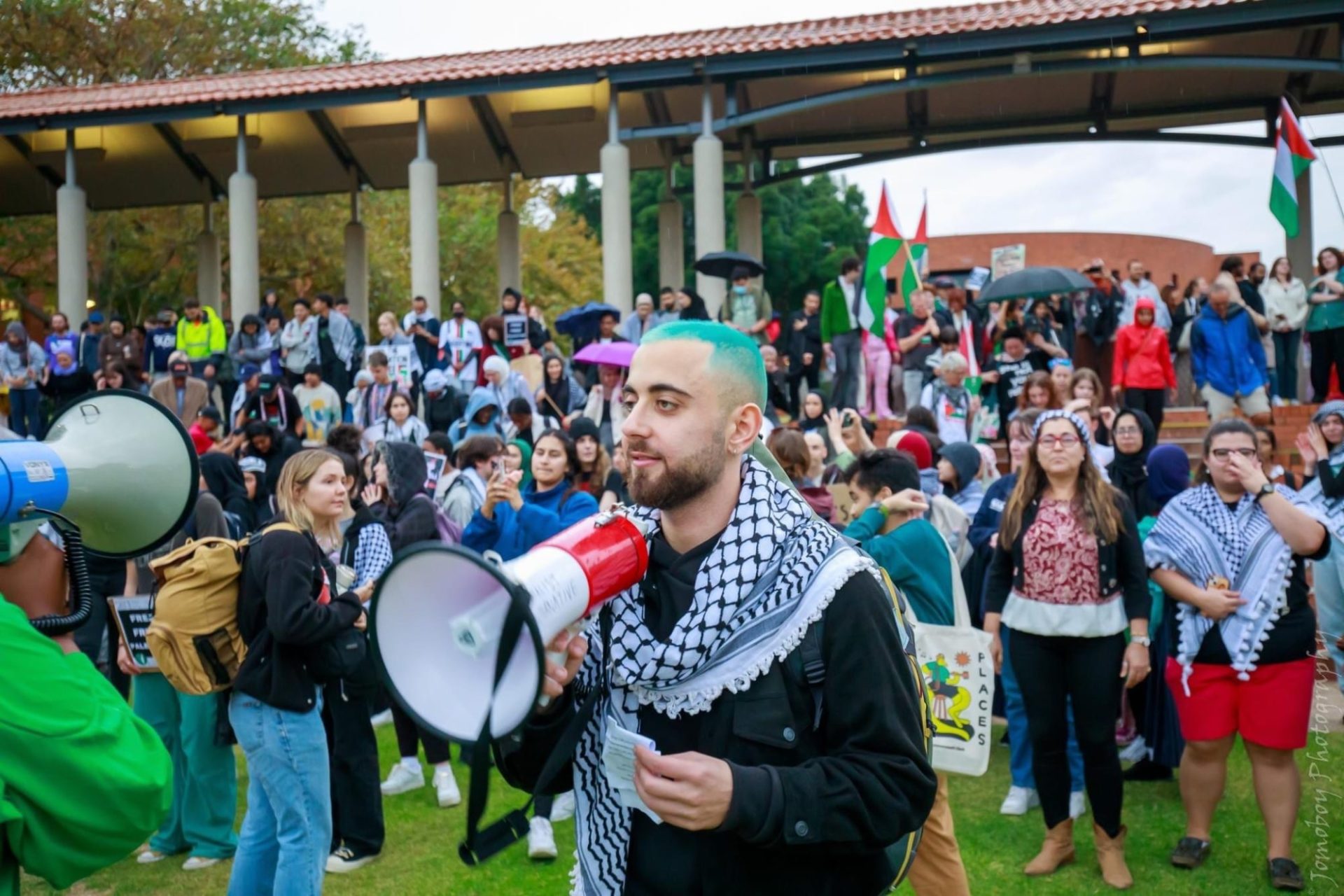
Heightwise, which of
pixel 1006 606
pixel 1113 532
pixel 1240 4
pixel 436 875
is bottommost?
pixel 436 875

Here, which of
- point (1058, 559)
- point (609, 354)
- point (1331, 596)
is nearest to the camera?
point (1058, 559)

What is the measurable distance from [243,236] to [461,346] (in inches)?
253

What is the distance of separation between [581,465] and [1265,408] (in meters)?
8.95

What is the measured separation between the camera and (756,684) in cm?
231

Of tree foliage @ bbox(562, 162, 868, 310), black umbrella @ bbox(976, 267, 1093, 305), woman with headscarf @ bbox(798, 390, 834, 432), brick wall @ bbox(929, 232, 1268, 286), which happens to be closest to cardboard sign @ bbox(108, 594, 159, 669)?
woman with headscarf @ bbox(798, 390, 834, 432)

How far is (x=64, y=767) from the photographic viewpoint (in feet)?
6.75

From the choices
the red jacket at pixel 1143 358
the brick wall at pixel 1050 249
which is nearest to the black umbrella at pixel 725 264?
the red jacket at pixel 1143 358

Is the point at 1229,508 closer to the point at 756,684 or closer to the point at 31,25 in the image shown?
the point at 756,684

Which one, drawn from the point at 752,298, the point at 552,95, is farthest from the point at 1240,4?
the point at 552,95

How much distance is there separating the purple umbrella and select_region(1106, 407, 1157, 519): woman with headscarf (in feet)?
16.9

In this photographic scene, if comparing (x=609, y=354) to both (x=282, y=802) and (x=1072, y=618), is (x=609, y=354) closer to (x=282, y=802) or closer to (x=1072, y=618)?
(x=1072, y=618)

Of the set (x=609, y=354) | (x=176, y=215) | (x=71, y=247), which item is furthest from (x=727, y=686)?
(x=176, y=215)

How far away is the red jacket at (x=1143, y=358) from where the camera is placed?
41.3 feet

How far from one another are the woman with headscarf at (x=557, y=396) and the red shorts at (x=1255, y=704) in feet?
28.4
